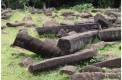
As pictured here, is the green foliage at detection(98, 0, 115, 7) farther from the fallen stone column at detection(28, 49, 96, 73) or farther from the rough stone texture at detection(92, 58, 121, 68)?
the rough stone texture at detection(92, 58, 121, 68)

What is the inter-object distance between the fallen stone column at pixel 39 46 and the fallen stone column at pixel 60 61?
0.64 meters

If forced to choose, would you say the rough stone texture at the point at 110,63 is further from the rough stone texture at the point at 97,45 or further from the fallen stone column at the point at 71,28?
the fallen stone column at the point at 71,28

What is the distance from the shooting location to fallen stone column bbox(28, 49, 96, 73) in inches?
281

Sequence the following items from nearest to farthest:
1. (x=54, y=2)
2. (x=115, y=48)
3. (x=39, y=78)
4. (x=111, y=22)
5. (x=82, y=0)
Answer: (x=39, y=78)
(x=115, y=48)
(x=111, y=22)
(x=82, y=0)
(x=54, y=2)

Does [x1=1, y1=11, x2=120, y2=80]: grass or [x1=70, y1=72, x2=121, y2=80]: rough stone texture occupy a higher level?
[x1=70, y1=72, x2=121, y2=80]: rough stone texture

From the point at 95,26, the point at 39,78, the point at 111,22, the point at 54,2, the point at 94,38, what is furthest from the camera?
the point at 54,2

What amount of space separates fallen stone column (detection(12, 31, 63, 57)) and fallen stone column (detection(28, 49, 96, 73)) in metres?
0.64

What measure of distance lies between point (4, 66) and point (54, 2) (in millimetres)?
21225

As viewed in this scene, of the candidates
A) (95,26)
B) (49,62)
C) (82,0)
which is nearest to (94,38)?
(95,26)

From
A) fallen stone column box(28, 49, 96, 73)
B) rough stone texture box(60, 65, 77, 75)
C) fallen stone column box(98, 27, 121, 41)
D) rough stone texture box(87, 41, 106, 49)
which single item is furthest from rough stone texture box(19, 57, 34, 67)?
fallen stone column box(98, 27, 121, 41)

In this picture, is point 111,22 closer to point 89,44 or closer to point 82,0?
point 89,44

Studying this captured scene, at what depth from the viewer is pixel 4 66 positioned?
7.83 m

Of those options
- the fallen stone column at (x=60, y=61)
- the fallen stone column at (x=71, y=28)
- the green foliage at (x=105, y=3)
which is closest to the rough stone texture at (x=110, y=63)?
the fallen stone column at (x=60, y=61)

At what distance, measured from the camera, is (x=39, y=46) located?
8.08m
